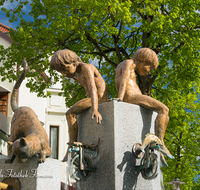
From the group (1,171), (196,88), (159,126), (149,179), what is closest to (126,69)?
(159,126)

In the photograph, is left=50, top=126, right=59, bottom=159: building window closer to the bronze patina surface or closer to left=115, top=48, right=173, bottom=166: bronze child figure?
the bronze patina surface

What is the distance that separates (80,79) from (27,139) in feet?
3.74

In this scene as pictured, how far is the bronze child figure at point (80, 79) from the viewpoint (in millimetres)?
4301

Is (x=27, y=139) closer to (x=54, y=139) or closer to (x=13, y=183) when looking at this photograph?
(x=13, y=183)

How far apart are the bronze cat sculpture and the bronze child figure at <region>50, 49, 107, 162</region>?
1.44ft

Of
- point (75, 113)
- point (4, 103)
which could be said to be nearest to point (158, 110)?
point (75, 113)

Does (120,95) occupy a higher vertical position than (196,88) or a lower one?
lower

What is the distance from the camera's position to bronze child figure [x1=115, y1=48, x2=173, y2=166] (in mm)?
4215

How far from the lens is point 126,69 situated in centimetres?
455

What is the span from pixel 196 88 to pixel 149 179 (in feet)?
49.8

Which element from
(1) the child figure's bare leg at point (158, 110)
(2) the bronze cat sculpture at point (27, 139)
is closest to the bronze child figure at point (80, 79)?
(2) the bronze cat sculpture at point (27, 139)

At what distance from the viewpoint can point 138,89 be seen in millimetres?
4605

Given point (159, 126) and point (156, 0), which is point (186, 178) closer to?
point (156, 0)

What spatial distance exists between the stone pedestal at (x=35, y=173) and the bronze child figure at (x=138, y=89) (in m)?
A: 1.48
